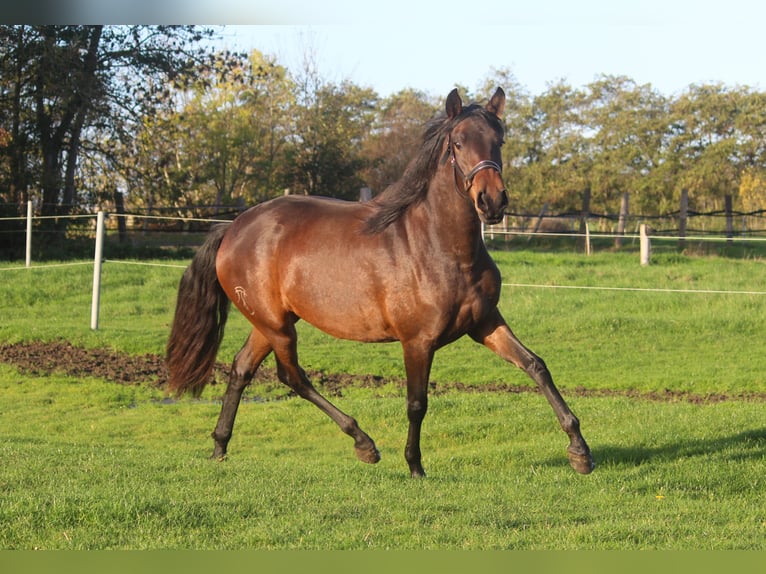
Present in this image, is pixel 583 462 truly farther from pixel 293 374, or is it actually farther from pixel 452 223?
pixel 293 374

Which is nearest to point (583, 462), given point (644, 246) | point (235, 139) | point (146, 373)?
point (146, 373)

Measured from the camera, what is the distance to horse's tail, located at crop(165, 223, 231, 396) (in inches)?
293

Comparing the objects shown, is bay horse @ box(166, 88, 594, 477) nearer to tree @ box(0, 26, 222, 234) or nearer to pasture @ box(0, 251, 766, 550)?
pasture @ box(0, 251, 766, 550)

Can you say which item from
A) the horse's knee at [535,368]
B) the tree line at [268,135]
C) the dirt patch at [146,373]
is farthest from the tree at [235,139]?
the horse's knee at [535,368]

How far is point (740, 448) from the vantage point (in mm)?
7039

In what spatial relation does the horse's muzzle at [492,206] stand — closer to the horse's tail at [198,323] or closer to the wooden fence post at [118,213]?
the horse's tail at [198,323]

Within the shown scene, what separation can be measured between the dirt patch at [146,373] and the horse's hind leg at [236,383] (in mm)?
3799

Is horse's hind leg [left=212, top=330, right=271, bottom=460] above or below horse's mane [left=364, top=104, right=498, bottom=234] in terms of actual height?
below

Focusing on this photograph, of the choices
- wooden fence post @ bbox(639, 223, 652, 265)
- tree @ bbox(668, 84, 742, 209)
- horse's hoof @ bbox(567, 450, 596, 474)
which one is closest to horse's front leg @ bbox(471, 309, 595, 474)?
horse's hoof @ bbox(567, 450, 596, 474)

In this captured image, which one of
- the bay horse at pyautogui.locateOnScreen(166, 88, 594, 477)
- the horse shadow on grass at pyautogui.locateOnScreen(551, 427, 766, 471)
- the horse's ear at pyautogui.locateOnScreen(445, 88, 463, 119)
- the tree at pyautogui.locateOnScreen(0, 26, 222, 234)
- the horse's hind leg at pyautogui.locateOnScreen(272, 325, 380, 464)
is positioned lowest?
the horse shadow on grass at pyautogui.locateOnScreen(551, 427, 766, 471)

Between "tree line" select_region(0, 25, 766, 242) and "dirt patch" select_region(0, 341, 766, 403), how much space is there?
9710mm

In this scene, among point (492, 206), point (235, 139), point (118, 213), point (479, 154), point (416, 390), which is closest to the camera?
point (492, 206)

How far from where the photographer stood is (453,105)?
5.85 m

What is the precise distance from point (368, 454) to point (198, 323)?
74.3 inches
